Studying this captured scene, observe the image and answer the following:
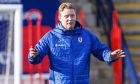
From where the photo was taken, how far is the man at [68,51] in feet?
19.7

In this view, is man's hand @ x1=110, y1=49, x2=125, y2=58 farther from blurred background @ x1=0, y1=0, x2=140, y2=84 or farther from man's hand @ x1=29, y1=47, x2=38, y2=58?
blurred background @ x1=0, y1=0, x2=140, y2=84

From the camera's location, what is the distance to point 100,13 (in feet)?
32.6

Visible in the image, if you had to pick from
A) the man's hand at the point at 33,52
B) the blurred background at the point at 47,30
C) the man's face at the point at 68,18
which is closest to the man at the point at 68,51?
the man's face at the point at 68,18

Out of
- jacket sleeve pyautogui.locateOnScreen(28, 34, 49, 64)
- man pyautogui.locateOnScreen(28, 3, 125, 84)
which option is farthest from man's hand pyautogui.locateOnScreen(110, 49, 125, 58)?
jacket sleeve pyautogui.locateOnScreen(28, 34, 49, 64)

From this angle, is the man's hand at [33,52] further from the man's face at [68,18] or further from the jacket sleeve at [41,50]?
the man's face at [68,18]

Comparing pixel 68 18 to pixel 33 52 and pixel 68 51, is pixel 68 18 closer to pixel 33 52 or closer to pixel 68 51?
pixel 68 51

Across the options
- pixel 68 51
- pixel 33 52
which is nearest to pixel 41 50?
pixel 33 52

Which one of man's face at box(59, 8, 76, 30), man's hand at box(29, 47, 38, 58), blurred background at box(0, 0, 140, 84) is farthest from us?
blurred background at box(0, 0, 140, 84)

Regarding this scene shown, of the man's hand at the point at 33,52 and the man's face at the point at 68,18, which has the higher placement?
the man's face at the point at 68,18

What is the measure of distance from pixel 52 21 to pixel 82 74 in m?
2.44

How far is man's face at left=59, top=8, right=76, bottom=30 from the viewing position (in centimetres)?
596

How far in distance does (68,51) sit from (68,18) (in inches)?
13.2

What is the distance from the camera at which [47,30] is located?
8375 millimetres

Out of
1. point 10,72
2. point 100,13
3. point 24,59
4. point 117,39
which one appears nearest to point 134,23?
point 100,13
